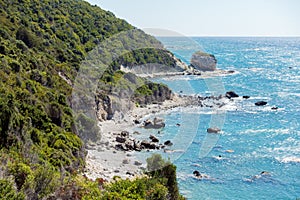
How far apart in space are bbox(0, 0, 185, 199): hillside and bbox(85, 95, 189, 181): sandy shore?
5.38 ft

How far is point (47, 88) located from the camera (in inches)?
1298

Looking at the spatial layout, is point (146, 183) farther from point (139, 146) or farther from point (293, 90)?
point (293, 90)

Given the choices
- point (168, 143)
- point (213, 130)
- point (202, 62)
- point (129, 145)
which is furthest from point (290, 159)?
point (202, 62)

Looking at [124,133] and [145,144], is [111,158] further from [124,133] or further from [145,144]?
[124,133]

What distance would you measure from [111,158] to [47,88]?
919 centimetres

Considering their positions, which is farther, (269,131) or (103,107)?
(269,131)

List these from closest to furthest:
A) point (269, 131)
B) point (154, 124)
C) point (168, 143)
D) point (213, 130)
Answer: point (168, 143)
point (213, 130)
point (154, 124)
point (269, 131)

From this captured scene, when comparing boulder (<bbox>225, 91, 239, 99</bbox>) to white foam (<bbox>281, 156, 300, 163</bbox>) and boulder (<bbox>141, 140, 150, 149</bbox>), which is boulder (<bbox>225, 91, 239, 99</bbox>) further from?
boulder (<bbox>141, 140, 150, 149</bbox>)

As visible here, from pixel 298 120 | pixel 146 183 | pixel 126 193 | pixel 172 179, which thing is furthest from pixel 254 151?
pixel 126 193

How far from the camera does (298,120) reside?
50.0 m

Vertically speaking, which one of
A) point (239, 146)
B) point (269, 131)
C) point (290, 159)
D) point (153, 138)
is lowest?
point (290, 159)

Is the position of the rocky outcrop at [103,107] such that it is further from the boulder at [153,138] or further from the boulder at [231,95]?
the boulder at [231,95]

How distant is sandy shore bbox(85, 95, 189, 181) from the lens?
1121 inches

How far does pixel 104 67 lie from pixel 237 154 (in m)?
24.0
